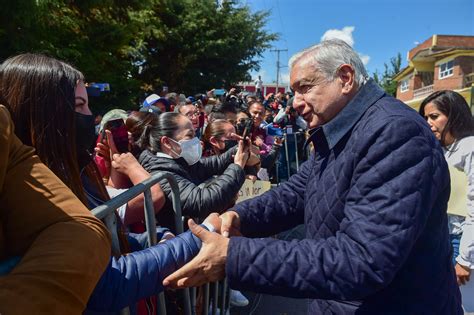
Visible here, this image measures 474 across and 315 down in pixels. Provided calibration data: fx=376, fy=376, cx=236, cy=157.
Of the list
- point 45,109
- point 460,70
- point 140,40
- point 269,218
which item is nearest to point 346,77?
point 269,218

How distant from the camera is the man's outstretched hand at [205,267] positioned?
4.41 feet

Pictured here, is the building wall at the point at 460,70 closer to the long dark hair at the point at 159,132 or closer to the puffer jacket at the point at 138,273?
the long dark hair at the point at 159,132

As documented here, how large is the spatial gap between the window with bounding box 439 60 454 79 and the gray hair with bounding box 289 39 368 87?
3699 centimetres

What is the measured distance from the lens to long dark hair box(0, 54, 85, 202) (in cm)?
136

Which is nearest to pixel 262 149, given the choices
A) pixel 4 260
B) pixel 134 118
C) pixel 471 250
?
pixel 134 118

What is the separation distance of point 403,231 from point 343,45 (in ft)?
2.60

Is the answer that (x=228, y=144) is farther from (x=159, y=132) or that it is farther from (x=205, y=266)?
(x=205, y=266)

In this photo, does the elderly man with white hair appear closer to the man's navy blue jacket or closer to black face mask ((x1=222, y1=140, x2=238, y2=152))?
the man's navy blue jacket

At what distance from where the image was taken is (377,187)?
1.25 meters

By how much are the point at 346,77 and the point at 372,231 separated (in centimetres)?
64

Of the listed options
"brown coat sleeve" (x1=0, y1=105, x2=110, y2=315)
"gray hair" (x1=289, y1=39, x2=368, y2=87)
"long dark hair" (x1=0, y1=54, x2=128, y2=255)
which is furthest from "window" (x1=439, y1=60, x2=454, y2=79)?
"brown coat sleeve" (x1=0, y1=105, x2=110, y2=315)

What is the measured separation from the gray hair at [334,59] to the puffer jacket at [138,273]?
2.87ft

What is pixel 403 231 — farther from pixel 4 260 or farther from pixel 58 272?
pixel 4 260

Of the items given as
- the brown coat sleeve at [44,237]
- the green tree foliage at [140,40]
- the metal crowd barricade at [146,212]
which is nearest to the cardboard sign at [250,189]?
the metal crowd barricade at [146,212]
